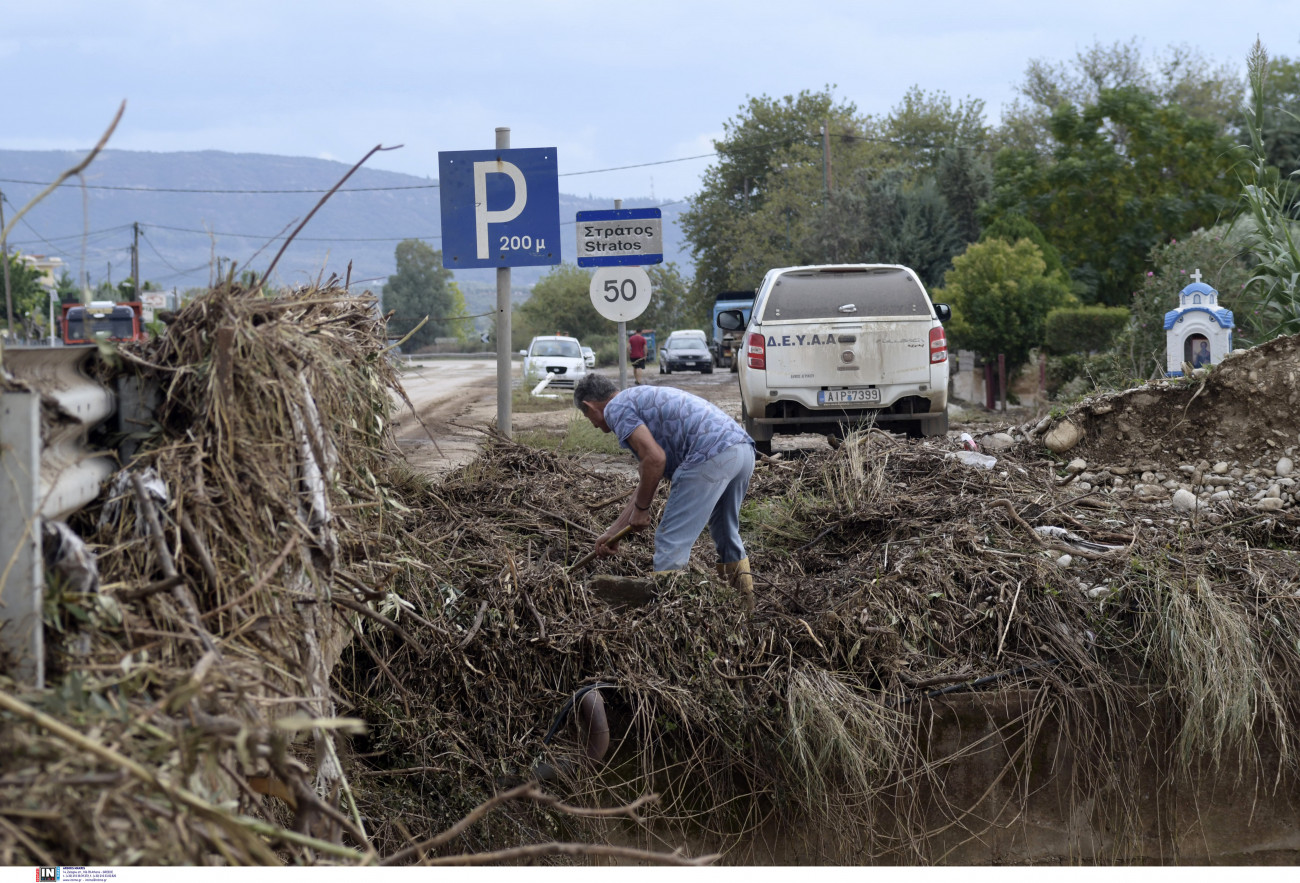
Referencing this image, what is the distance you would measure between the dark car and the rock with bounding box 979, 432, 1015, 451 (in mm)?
27954

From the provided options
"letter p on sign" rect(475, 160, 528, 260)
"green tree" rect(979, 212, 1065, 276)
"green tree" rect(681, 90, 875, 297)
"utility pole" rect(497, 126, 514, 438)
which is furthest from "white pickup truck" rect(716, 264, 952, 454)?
"green tree" rect(681, 90, 875, 297)

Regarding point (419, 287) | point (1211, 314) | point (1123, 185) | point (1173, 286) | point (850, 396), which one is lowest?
point (850, 396)

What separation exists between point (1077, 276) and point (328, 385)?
28021 mm

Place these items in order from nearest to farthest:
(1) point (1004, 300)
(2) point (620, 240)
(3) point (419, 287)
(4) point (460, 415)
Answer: (2) point (620, 240), (4) point (460, 415), (1) point (1004, 300), (3) point (419, 287)

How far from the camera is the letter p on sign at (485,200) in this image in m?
8.27

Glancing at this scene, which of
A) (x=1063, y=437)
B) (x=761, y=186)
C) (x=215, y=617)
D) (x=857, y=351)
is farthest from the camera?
(x=761, y=186)

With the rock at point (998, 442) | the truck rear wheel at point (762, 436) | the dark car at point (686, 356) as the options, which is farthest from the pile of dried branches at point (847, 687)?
the dark car at point (686, 356)

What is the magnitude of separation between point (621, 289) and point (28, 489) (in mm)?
8176

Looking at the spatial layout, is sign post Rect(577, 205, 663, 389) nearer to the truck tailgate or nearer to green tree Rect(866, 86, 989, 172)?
the truck tailgate

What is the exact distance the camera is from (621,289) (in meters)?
10.3

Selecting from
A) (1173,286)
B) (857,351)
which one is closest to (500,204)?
(857,351)

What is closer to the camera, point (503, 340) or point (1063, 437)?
point (1063, 437)

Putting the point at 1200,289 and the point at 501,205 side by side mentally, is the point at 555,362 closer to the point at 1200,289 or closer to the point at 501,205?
the point at 1200,289

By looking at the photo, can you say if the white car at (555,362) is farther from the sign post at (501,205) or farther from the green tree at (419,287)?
the green tree at (419,287)
